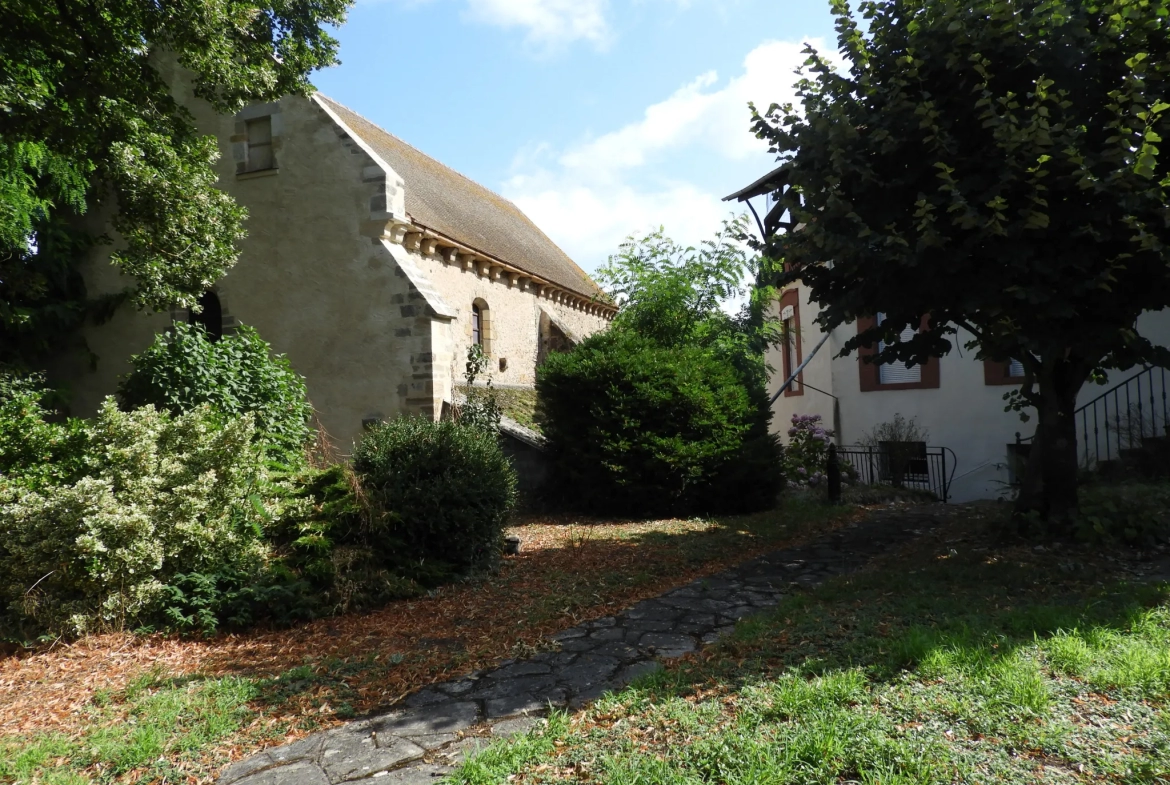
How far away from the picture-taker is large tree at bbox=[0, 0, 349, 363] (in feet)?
26.3

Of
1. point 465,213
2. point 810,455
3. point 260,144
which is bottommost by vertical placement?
point 810,455

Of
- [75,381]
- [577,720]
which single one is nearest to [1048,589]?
[577,720]

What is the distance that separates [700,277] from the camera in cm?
1520

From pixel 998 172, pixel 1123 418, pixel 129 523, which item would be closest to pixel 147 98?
pixel 129 523

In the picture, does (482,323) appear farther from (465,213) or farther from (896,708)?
(896,708)

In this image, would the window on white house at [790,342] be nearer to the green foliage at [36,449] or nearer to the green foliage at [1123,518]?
the green foliage at [1123,518]

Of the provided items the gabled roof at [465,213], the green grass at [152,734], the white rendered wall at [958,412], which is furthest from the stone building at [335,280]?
the green grass at [152,734]

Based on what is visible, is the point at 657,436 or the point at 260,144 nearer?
the point at 657,436

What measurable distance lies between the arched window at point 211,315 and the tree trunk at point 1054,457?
44.6 feet

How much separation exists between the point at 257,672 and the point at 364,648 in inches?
28.9

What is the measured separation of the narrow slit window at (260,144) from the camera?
13.9 metres

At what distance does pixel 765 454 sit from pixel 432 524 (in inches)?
232

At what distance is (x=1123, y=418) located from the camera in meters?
11.9

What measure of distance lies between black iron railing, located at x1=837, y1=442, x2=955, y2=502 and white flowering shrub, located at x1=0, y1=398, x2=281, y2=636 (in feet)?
34.6
